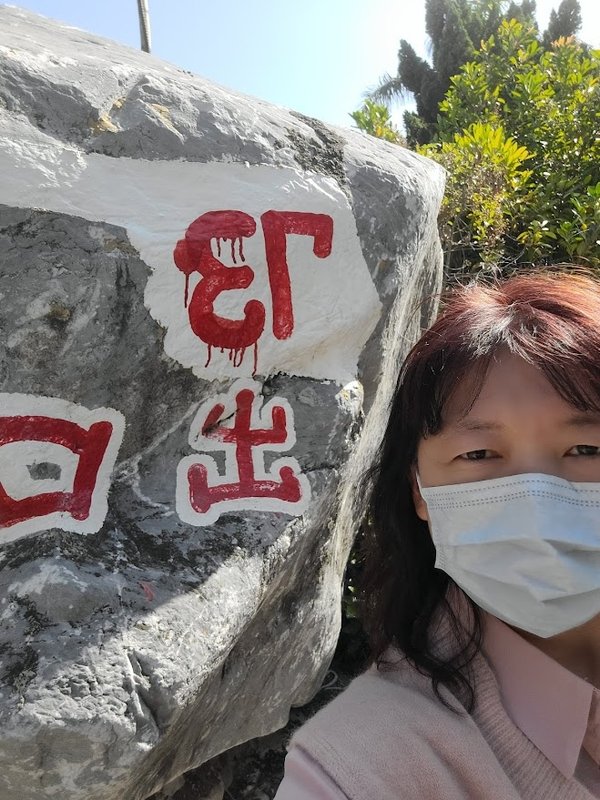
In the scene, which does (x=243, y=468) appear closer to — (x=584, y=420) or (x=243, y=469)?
(x=243, y=469)

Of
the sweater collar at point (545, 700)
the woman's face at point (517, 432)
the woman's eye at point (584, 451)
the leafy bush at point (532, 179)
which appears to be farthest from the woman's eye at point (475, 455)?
the leafy bush at point (532, 179)

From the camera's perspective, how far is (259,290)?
67.2 inches

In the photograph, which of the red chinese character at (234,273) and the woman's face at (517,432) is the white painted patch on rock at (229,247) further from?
the woman's face at (517,432)

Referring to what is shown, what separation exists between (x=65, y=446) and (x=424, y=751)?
0.95 metres

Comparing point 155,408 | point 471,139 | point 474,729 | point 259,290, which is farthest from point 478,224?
point 474,729

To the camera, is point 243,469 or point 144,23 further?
point 144,23

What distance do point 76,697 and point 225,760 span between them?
1001 mm

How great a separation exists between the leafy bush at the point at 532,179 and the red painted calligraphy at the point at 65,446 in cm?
225

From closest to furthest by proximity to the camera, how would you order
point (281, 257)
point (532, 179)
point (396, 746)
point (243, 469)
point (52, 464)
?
point (396, 746)
point (52, 464)
point (243, 469)
point (281, 257)
point (532, 179)

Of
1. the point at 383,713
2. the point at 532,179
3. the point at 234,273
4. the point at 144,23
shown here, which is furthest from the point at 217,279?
the point at 144,23

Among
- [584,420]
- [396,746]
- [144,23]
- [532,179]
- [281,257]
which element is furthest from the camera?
[144,23]

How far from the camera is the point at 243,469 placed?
1633 mm

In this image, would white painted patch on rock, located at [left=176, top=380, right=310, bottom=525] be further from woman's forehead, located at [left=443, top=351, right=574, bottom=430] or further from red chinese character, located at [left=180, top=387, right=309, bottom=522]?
woman's forehead, located at [left=443, top=351, right=574, bottom=430]

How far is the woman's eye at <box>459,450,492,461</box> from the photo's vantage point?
1.13 metres
